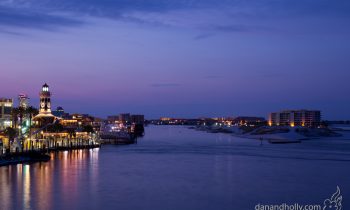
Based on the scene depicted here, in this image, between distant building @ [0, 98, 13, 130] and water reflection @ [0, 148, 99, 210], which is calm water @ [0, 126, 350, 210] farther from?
distant building @ [0, 98, 13, 130]

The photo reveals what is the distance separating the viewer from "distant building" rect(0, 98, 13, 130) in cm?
7503

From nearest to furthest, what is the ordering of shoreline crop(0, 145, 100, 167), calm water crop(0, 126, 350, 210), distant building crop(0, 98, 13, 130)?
calm water crop(0, 126, 350, 210)
shoreline crop(0, 145, 100, 167)
distant building crop(0, 98, 13, 130)

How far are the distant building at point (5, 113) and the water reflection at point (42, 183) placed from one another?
968 inches

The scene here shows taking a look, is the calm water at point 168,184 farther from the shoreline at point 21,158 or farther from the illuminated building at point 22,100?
the illuminated building at point 22,100

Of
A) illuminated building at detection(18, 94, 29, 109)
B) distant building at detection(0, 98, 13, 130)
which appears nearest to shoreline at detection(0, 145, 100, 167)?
distant building at detection(0, 98, 13, 130)

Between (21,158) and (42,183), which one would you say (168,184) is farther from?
(21,158)

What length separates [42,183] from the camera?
3769cm

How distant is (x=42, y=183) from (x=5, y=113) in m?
42.4

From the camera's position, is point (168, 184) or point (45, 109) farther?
point (45, 109)

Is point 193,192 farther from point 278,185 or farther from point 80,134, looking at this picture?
point 80,134

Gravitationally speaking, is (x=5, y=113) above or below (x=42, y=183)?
above

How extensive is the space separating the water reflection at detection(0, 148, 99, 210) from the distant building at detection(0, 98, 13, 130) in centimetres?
2458

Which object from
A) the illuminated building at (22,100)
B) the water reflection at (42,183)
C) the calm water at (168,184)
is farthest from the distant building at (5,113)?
the water reflection at (42,183)

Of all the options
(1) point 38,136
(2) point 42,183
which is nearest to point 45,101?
(1) point 38,136
